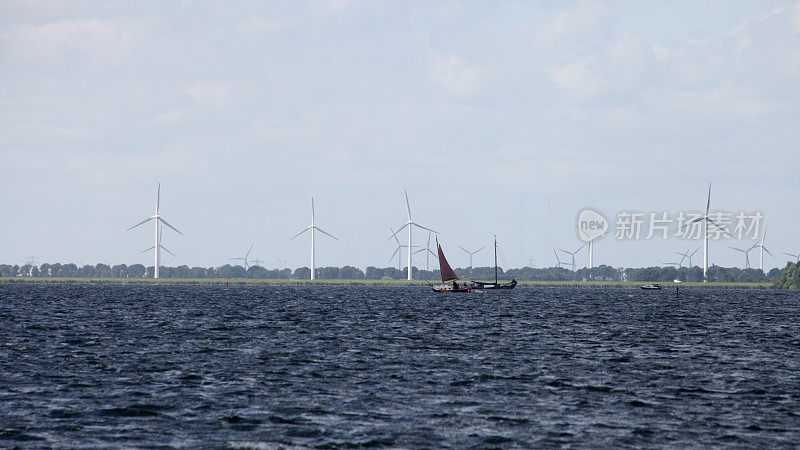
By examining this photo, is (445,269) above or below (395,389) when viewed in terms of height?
above

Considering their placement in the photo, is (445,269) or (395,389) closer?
(395,389)

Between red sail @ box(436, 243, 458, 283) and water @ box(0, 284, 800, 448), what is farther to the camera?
red sail @ box(436, 243, 458, 283)

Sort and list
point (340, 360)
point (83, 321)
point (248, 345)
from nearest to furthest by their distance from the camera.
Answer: point (340, 360) < point (248, 345) < point (83, 321)

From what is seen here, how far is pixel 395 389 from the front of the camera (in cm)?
3731

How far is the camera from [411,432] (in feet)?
91.4

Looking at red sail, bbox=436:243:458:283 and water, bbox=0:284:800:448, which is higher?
red sail, bbox=436:243:458:283

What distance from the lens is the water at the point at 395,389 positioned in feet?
90.3

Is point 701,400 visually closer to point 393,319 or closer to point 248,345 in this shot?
point 248,345

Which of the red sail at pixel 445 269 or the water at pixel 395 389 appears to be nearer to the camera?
the water at pixel 395 389

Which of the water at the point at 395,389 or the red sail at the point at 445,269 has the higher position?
the red sail at the point at 445,269

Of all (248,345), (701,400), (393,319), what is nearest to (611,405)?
(701,400)

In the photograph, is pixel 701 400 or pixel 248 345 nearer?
pixel 701 400

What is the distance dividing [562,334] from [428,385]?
33.9 metres

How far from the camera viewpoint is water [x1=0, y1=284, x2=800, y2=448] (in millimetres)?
27516
